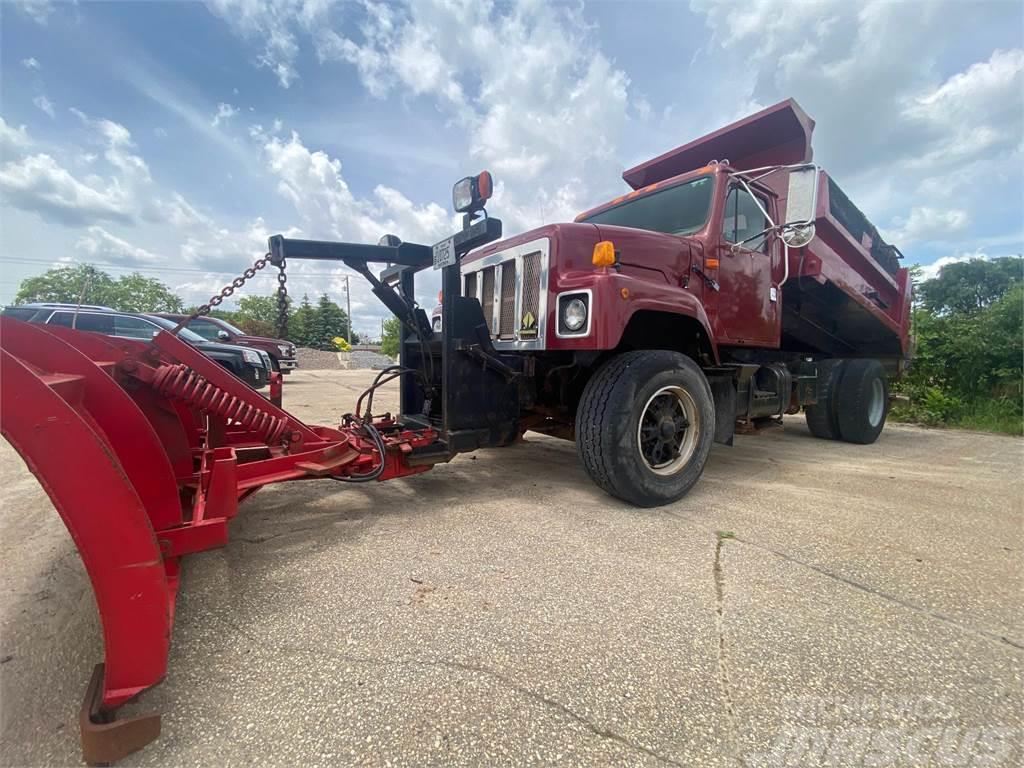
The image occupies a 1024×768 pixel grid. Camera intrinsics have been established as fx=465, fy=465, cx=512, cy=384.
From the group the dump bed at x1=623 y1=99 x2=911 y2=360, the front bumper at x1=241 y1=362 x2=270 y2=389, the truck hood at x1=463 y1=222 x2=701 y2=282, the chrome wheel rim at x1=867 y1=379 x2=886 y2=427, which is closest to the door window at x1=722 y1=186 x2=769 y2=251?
the dump bed at x1=623 y1=99 x2=911 y2=360

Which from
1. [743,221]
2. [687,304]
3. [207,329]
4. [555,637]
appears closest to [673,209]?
[743,221]

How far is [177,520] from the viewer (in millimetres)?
1784

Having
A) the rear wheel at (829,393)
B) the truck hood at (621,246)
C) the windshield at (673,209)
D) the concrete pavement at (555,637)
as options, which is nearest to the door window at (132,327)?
the concrete pavement at (555,637)

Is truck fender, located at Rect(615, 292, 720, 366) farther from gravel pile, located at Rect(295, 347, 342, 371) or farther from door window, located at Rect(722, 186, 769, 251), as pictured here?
gravel pile, located at Rect(295, 347, 342, 371)

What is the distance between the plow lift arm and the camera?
3.67 feet

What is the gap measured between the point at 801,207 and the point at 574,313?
2.11m

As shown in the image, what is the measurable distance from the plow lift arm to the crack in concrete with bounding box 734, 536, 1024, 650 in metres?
1.67

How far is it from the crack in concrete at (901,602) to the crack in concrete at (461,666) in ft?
4.43

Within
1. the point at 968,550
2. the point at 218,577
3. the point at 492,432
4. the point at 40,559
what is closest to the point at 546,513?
the point at 492,432

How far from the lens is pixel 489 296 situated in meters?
3.54

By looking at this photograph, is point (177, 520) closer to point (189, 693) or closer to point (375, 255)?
point (189, 693)

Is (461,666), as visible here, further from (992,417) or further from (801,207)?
(992,417)

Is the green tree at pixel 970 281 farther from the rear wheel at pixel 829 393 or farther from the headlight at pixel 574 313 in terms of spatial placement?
the headlight at pixel 574 313

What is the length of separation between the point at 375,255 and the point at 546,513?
1.94 metres
